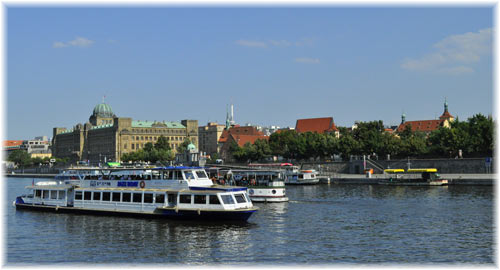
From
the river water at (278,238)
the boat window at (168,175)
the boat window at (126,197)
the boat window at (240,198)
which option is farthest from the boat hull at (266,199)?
the boat window at (126,197)

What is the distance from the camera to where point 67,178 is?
59469 mm

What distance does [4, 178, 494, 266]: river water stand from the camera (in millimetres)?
31766

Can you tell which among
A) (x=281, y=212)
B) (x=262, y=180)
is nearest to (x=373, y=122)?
(x=262, y=180)

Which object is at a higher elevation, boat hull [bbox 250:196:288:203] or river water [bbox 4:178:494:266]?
boat hull [bbox 250:196:288:203]

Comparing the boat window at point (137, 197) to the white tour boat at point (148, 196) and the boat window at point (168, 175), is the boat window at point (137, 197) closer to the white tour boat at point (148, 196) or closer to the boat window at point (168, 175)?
the white tour boat at point (148, 196)

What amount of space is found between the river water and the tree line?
54607 mm

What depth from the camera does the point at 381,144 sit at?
404 ft

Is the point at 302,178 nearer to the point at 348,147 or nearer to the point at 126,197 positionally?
the point at 348,147

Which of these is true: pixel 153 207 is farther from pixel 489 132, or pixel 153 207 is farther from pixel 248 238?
pixel 489 132

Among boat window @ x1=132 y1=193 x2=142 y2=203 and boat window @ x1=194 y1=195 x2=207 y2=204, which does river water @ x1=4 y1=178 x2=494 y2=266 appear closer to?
boat window @ x1=132 y1=193 x2=142 y2=203

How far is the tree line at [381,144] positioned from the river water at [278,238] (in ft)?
179

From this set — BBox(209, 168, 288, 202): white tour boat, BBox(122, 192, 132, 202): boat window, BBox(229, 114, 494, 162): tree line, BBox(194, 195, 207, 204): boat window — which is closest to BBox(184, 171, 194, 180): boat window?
BBox(194, 195, 207, 204): boat window

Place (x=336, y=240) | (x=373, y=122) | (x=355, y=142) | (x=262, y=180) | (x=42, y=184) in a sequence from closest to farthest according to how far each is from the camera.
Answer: (x=336, y=240) → (x=42, y=184) → (x=262, y=180) → (x=355, y=142) → (x=373, y=122)

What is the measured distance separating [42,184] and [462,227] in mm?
41128
